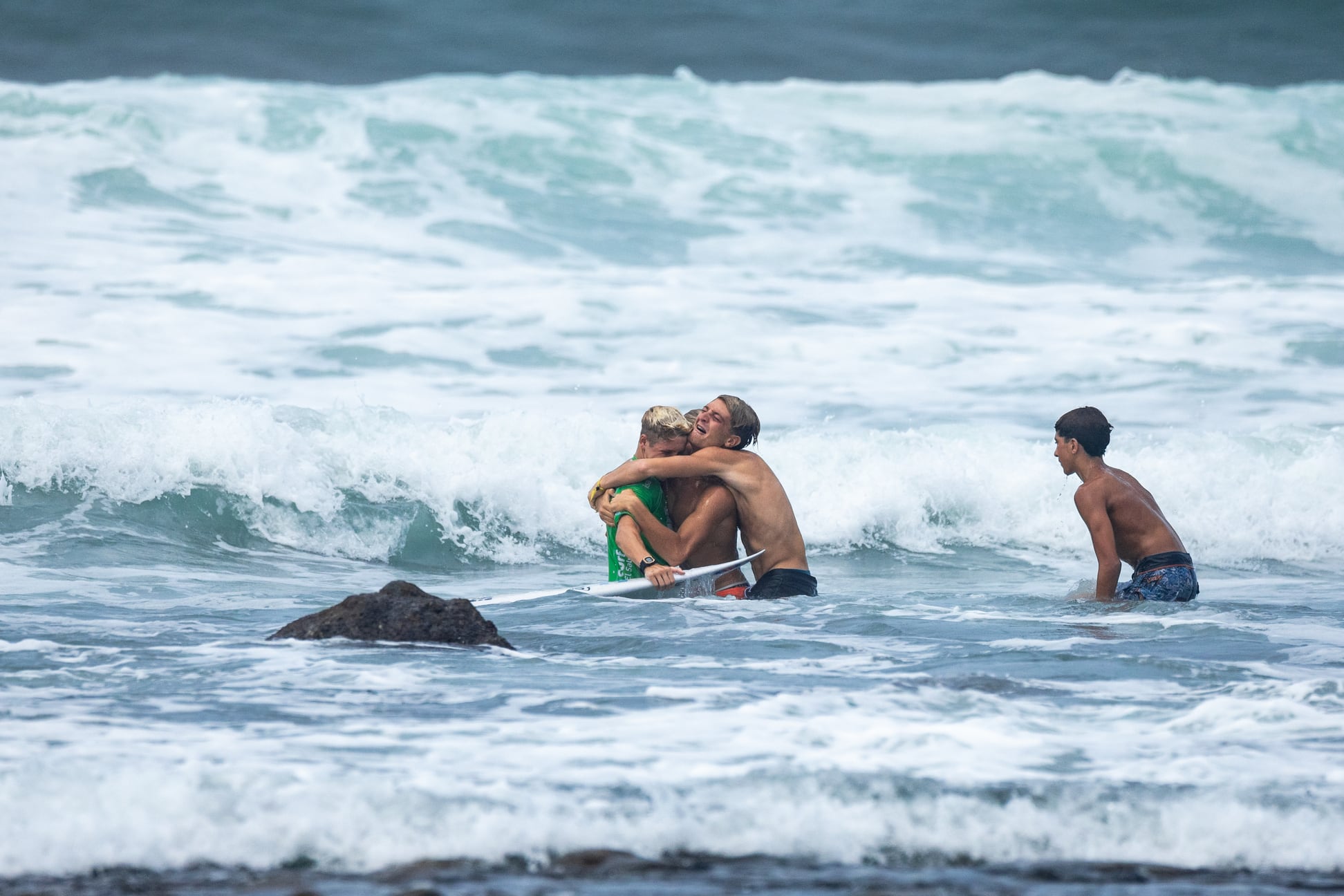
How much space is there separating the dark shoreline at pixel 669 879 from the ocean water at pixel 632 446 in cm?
2

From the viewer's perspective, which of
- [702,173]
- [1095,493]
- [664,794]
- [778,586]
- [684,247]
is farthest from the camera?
[702,173]

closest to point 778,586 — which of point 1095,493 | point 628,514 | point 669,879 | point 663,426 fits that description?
point 628,514

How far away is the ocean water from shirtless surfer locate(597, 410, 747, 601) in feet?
1.07

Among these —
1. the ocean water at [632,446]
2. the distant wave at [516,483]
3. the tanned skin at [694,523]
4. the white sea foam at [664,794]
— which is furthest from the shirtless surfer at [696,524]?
the distant wave at [516,483]

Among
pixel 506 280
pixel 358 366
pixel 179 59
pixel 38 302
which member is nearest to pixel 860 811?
pixel 358 366

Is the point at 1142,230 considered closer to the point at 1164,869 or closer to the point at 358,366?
the point at 358,366

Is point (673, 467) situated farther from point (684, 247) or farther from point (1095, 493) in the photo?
point (684, 247)

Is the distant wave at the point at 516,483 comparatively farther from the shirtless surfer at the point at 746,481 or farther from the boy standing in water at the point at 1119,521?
the boy standing in water at the point at 1119,521

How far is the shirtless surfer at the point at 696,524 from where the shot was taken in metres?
6.79

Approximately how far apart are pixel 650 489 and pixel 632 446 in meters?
4.39

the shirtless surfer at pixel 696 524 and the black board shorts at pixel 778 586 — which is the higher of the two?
the shirtless surfer at pixel 696 524

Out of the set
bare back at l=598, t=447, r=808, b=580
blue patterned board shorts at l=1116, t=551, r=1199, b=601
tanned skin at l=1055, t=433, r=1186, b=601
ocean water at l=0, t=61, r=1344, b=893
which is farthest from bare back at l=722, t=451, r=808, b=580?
blue patterned board shorts at l=1116, t=551, r=1199, b=601

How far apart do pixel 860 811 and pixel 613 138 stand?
20.0 m

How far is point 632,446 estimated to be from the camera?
1118cm
